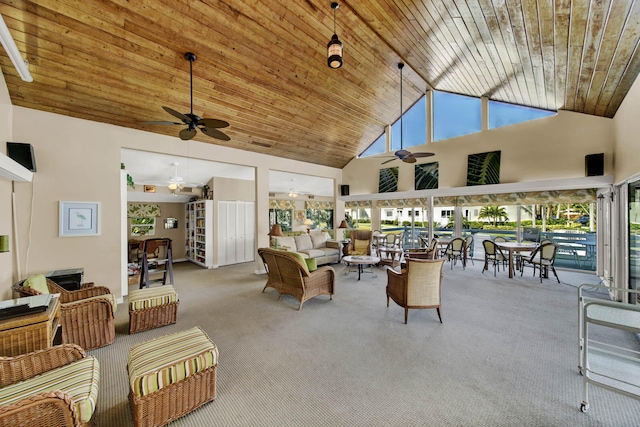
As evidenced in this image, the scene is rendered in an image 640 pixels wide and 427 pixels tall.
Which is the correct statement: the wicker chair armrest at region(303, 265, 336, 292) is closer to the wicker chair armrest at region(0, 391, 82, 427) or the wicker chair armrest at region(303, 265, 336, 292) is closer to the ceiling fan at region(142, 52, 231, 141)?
the ceiling fan at region(142, 52, 231, 141)

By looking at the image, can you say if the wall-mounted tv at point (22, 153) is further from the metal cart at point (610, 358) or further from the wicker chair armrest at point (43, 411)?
the metal cart at point (610, 358)

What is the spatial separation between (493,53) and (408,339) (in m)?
4.45

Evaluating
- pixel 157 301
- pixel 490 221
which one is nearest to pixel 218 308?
pixel 157 301

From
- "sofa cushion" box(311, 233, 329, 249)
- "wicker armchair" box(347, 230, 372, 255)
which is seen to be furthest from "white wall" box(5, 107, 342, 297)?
"wicker armchair" box(347, 230, 372, 255)

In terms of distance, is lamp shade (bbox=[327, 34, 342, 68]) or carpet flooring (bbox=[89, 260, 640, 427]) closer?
carpet flooring (bbox=[89, 260, 640, 427])

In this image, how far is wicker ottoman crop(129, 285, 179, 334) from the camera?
3.32 metres

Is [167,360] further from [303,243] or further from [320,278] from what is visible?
[303,243]

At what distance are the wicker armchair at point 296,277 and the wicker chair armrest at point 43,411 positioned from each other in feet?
9.65

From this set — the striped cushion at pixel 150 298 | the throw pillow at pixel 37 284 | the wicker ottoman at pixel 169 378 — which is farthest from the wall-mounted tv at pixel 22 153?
the wicker ottoman at pixel 169 378

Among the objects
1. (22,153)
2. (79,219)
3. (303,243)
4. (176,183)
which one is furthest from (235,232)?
(22,153)

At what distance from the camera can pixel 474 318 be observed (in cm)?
382

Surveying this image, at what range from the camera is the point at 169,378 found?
6.21ft

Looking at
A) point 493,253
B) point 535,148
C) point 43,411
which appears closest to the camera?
point 43,411

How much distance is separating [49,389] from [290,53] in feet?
15.7
